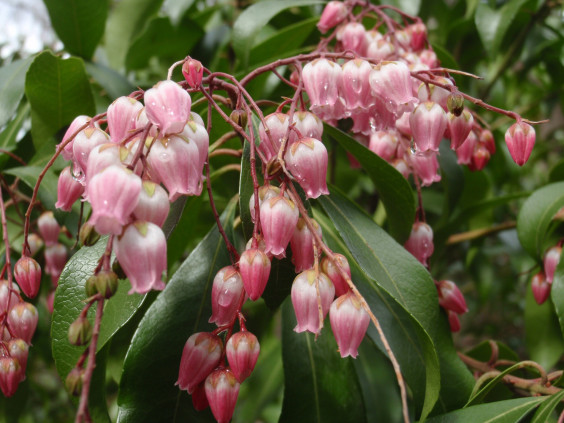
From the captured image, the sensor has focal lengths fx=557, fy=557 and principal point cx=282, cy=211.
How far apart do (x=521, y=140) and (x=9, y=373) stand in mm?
838

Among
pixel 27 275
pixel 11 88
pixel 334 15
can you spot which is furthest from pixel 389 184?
pixel 11 88

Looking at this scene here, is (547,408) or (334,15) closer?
(547,408)

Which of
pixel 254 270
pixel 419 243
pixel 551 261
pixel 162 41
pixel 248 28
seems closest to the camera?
pixel 254 270

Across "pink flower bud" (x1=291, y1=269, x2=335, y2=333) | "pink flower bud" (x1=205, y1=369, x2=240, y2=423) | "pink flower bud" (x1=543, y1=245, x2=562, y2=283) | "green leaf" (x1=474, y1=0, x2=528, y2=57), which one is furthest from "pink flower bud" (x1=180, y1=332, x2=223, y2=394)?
"green leaf" (x1=474, y1=0, x2=528, y2=57)

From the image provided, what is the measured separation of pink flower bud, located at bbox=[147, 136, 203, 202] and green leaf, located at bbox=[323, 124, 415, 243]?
0.35 metres

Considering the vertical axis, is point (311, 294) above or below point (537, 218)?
above

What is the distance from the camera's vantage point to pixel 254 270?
0.67 metres

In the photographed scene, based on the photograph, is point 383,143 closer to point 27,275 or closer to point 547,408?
point 547,408

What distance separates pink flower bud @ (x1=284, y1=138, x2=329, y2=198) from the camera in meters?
0.74

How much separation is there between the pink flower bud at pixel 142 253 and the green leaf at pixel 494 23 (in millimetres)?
1287

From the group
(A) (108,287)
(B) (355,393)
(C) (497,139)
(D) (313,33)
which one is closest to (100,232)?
(A) (108,287)

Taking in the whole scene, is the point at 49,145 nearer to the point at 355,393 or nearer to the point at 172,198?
the point at 172,198

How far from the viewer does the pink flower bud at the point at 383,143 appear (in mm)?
1080

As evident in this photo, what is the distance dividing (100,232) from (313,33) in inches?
50.2
